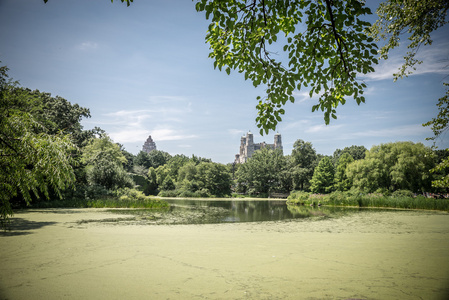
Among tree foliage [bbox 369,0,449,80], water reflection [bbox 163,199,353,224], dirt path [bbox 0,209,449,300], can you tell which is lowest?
water reflection [bbox 163,199,353,224]

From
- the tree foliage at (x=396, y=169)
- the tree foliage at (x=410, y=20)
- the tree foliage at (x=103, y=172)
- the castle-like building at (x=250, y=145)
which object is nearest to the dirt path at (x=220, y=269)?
the tree foliage at (x=410, y=20)

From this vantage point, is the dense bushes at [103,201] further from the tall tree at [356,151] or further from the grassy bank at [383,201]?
the tall tree at [356,151]

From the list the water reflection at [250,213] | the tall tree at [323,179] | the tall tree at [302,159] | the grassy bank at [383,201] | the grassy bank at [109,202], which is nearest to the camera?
the water reflection at [250,213]

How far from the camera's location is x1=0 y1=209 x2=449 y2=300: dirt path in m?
2.60

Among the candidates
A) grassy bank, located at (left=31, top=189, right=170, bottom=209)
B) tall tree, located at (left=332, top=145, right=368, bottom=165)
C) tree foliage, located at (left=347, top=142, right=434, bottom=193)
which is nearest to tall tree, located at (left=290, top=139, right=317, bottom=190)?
tall tree, located at (left=332, top=145, right=368, bottom=165)

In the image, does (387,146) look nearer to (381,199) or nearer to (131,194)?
(381,199)

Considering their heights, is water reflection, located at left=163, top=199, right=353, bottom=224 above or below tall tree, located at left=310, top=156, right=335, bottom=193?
below

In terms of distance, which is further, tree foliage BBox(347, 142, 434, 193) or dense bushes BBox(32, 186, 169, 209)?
tree foliage BBox(347, 142, 434, 193)

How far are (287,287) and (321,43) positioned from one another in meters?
3.05

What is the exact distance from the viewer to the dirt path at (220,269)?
260 centimetres

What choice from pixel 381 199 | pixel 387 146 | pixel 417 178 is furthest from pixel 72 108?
pixel 417 178

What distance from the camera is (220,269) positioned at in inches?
134

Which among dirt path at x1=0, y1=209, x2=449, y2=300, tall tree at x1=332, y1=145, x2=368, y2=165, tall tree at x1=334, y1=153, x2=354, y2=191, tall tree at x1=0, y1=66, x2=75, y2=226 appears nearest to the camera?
dirt path at x1=0, y1=209, x2=449, y2=300

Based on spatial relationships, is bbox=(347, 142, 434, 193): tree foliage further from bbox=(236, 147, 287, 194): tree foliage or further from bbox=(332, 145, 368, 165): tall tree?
bbox=(332, 145, 368, 165): tall tree
